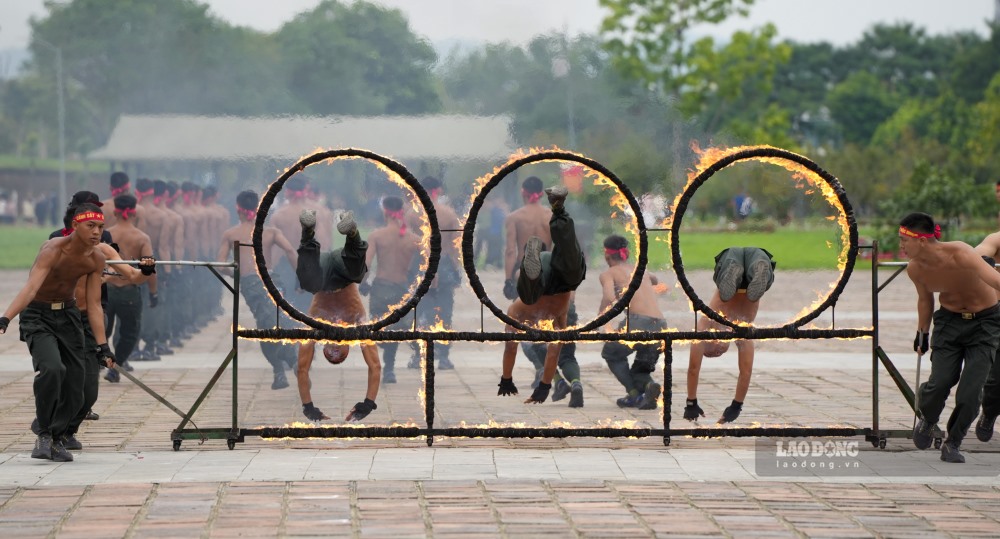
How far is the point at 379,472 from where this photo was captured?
27.6 ft

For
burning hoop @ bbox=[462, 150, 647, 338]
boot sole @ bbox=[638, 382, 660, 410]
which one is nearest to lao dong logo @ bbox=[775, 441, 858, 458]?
burning hoop @ bbox=[462, 150, 647, 338]

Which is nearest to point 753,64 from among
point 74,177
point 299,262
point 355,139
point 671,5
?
point 671,5

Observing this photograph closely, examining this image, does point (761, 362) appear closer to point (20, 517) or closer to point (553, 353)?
point (553, 353)

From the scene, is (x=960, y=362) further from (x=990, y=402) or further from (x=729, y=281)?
(x=729, y=281)

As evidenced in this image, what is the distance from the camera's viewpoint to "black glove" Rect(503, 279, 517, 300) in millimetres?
10736

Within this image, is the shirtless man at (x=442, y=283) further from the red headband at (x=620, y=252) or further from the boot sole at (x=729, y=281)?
the boot sole at (x=729, y=281)

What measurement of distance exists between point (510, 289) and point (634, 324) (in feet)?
3.72

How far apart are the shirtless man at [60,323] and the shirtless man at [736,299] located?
3.89 metres

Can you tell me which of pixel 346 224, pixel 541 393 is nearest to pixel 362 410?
pixel 541 393

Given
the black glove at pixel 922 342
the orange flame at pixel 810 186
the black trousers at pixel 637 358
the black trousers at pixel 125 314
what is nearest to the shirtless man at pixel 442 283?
the black trousers at pixel 637 358

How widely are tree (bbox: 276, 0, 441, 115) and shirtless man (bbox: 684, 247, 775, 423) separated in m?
13.7

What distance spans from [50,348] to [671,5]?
44.6 m

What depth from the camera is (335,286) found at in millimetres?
9695

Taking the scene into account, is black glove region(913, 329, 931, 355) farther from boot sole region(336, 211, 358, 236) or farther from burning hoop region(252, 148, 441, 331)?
boot sole region(336, 211, 358, 236)
